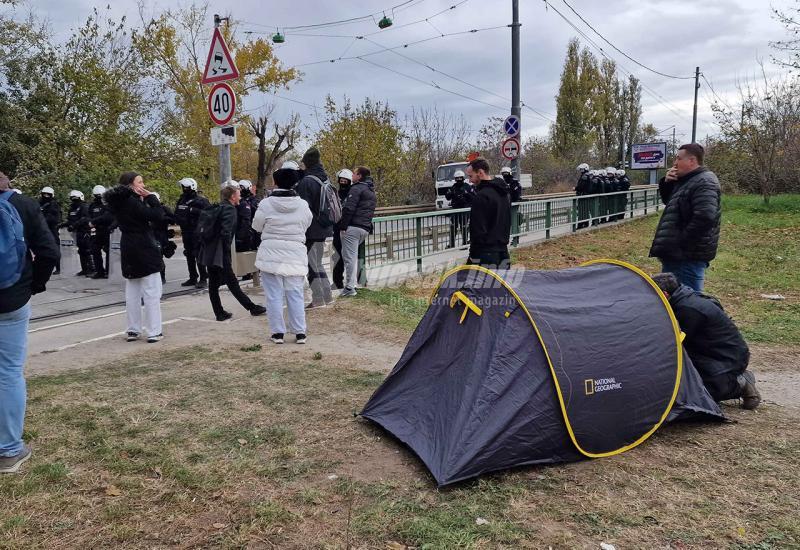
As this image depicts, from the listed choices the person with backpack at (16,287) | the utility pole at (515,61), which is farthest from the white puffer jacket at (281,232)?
the utility pole at (515,61)

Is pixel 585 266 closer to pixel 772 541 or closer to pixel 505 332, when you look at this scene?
pixel 505 332

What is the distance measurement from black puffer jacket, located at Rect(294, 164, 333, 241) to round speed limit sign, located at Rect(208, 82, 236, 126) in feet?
3.90

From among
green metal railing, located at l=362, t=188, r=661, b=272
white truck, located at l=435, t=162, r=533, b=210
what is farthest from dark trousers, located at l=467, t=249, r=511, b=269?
white truck, located at l=435, t=162, r=533, b=210

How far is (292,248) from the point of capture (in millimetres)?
6785

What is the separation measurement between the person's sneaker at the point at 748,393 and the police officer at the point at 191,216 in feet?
26.7

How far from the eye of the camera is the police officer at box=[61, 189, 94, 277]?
12180 mm

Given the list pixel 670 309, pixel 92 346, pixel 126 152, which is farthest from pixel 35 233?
pixel 126 152

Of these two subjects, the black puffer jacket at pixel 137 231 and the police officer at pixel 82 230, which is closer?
the black puffer jacket at pixel 137 231

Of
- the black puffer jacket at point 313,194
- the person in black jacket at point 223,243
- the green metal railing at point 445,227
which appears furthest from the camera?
the green metal railing at point 445,227

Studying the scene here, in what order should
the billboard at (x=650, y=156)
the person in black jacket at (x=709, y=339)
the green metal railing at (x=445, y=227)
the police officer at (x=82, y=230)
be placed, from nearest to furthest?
the person in black jacket at (x=709, y=339)
the green metal railing at (x=445, y=227)
the police officer at (x=82, y=230)
the billboard at (x=650, y=156)

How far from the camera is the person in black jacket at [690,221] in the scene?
18.0ft

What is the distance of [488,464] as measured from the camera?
357 centimetres

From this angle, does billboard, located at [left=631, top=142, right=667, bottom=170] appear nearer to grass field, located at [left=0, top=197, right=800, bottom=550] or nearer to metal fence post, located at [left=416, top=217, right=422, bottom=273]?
metal fence post, located at [left=416, top=217, right=422, bottom=273]

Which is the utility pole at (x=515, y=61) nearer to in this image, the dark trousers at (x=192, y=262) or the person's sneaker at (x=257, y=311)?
the dark trousers at (x=192, y=262)
